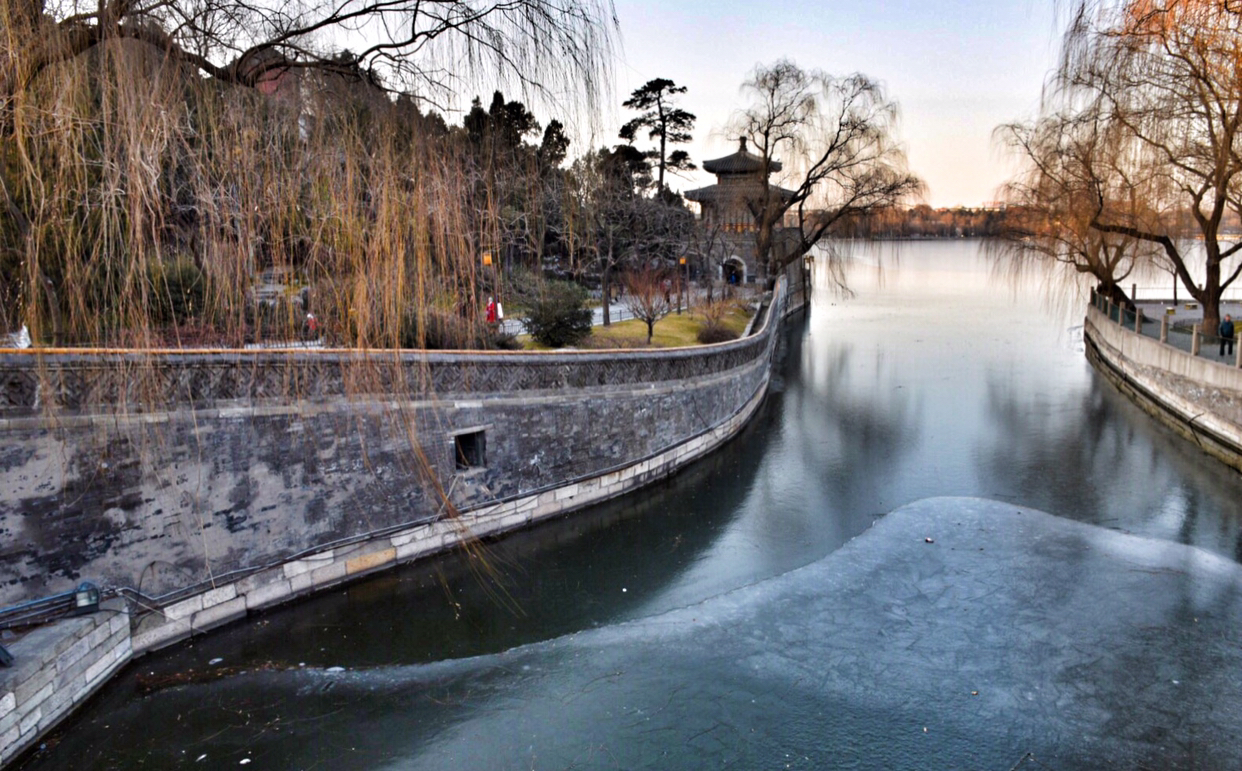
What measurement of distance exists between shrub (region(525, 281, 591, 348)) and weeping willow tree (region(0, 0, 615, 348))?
7122mm

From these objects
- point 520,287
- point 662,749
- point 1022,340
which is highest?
point 520,287

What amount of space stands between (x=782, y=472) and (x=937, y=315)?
2212cm

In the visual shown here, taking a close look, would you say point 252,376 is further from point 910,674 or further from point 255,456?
point 910,674

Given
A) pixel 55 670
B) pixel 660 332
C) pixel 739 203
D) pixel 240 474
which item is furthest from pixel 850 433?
pixel 739 203

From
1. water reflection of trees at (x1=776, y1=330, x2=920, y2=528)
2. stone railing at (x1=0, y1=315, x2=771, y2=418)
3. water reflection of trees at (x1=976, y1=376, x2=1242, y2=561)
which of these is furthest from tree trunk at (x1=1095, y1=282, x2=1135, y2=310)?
stone railing at (x1=0, y1=315, x2=771, y2=418)

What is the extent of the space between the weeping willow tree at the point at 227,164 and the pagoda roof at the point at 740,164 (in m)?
22.5

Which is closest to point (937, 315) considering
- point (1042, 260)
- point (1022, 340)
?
point (1022, 340)

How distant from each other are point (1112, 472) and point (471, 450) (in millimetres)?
10127

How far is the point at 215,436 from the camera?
7.43m

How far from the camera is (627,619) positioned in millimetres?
8336

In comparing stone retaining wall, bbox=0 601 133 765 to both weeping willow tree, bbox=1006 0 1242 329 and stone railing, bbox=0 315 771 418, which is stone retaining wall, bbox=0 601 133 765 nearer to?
stone railing, bbox=0 315 771 418

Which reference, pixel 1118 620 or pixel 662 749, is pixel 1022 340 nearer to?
pixel 1118 620

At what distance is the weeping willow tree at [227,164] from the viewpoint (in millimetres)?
4164

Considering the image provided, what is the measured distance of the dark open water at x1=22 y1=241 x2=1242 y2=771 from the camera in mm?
6125
